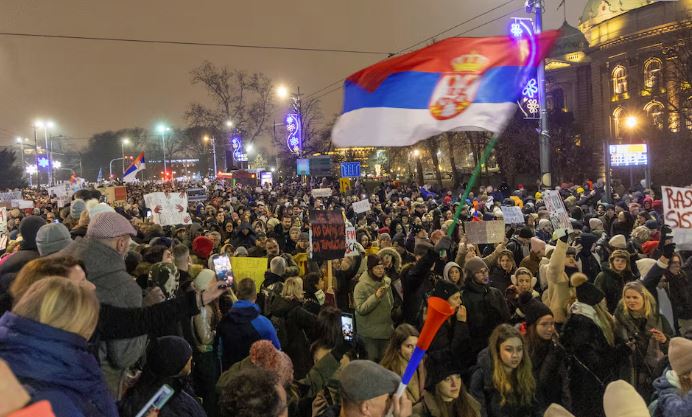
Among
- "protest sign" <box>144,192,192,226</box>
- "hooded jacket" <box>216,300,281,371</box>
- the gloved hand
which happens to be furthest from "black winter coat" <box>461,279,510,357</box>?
"protest sign" <box>144,192,192,226</box>

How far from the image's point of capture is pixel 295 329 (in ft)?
18.8

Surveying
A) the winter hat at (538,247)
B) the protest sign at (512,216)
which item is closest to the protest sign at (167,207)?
the protest sign at (512,216)

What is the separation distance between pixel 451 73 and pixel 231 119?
155ft

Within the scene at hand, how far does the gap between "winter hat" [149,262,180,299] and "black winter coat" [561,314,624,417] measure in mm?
3226

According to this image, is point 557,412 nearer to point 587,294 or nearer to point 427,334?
point 427,334

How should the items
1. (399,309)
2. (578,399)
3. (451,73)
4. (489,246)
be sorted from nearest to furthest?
(578,399) → (451,73) → (399,309) → (489,246)

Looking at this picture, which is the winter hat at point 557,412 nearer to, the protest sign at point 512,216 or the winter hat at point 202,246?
the winter hat at point 202,246

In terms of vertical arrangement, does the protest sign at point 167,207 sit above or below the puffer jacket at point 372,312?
above

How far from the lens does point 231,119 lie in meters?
51.6

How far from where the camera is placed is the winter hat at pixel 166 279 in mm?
4684

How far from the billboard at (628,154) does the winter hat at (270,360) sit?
84.7ft

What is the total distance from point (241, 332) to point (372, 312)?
2130 mm

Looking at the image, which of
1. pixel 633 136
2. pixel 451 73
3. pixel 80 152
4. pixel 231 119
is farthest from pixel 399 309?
pixel 80 152

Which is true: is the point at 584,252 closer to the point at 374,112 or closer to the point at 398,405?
the point at 374,112
